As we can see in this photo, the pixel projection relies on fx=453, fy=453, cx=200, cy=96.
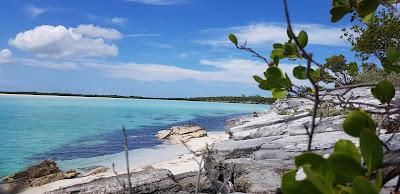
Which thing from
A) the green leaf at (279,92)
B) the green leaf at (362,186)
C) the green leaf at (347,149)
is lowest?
the green leaf at (362,186)

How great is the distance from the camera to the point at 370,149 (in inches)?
29.2

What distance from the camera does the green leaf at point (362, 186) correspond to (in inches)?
25.8

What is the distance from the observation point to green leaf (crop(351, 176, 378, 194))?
2.15ft

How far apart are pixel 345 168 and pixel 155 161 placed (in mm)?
17861

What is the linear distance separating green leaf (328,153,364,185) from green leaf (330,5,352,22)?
28.3 inches

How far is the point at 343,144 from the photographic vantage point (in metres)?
0.78

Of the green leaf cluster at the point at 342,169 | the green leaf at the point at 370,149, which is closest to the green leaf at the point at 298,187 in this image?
the green leaf cluster at the point at 342,169

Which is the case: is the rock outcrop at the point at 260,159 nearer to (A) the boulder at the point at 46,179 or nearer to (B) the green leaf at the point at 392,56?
(B) the green leaf at the point at 392,56

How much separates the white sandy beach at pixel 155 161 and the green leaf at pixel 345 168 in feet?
39.6

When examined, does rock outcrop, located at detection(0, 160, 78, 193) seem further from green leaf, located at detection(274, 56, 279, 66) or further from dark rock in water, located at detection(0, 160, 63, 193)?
green leaf, located at detection(274, 56, 279, 66)

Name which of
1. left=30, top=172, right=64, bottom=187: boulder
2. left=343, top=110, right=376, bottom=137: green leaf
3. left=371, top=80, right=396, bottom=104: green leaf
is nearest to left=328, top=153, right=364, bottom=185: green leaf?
left=343, top=110, right=376, bottom=137: green leaf

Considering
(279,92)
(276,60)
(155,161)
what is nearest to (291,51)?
(276,60)

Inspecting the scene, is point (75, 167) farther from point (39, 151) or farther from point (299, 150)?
point (299, 150)

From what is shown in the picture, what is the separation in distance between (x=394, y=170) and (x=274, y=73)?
686mm
